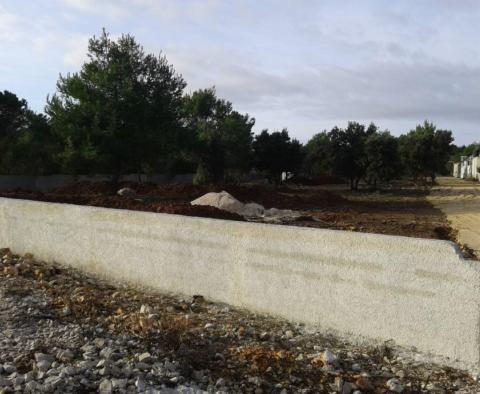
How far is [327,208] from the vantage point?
75.9ft

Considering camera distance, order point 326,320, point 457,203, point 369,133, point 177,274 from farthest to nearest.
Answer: point 369,133, point 457,203, point 177,274, point 326,320

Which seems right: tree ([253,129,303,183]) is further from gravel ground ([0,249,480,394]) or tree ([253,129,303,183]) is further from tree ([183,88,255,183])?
gravel ground ([0,249,480,394])

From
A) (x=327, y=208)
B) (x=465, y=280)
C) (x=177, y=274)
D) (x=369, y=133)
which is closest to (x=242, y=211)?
(x=327, y=208)

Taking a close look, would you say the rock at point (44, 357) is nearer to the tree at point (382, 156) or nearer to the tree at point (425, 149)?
the tree at point (382, 156)

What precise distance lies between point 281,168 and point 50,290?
1464 inches

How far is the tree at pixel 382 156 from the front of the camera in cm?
3756

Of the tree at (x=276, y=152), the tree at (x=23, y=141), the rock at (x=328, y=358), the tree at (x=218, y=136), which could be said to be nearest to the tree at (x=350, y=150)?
the tree at (x=276, y=152)

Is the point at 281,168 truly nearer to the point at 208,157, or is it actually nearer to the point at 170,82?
the point at 208,157

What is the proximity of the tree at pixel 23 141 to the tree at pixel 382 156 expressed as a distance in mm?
22283

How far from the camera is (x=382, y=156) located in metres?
37.5

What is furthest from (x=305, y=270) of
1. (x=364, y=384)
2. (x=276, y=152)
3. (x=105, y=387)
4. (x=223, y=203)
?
(x=276, y=152)

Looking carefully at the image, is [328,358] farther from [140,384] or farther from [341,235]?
[140,384]

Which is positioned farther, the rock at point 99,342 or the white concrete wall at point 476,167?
the white concrete wall at point 476,167

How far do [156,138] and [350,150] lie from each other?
18.8m
